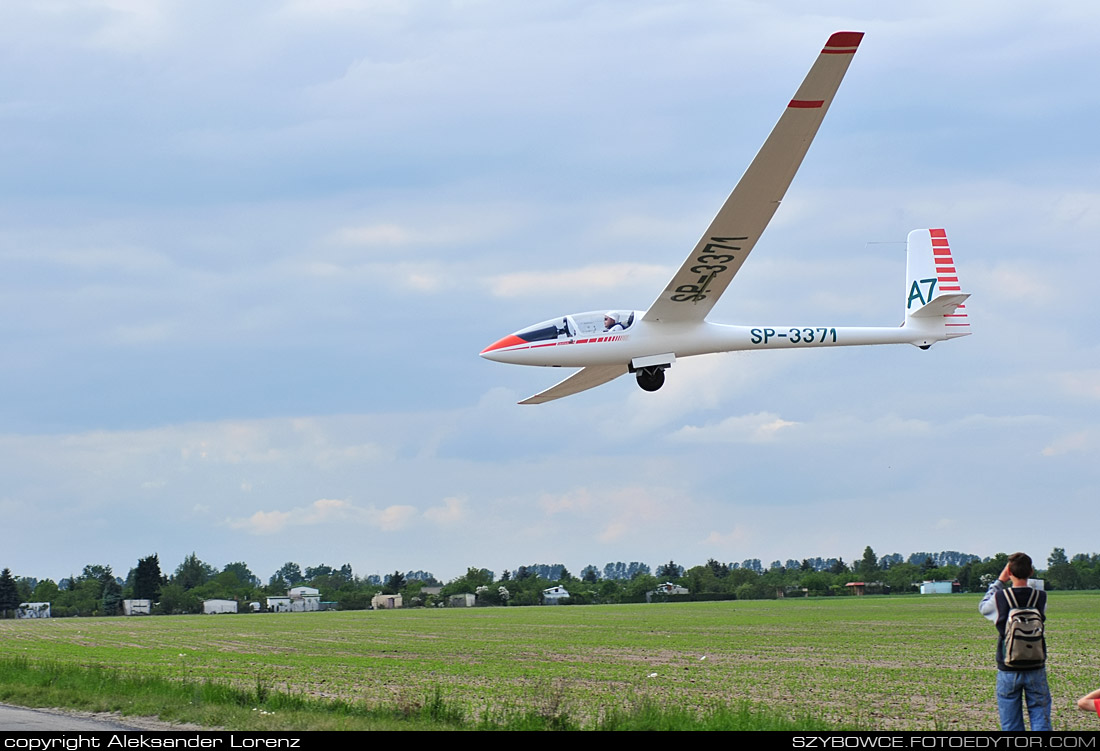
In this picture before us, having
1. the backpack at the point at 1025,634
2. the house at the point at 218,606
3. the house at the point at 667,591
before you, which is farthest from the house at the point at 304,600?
the backpack at the point at 1025,634

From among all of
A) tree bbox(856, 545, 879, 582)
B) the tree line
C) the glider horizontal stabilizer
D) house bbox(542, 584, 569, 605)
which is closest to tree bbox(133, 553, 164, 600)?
the tree line

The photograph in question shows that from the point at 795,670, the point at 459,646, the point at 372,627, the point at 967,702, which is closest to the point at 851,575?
the point at 372,627

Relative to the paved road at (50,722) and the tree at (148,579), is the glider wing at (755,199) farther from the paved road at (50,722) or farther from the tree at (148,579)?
the tree at (148,579)

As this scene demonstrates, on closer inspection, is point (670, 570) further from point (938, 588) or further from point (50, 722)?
point (50, 722)

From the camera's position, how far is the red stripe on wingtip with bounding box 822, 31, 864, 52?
15.6m

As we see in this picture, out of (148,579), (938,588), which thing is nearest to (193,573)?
(148,579)

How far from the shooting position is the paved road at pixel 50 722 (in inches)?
607

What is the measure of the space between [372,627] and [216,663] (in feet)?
132

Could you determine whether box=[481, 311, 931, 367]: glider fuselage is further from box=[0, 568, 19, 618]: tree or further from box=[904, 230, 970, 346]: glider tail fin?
box=[0, 568, 19, 618]: tree

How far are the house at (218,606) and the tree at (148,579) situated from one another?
7.08 m

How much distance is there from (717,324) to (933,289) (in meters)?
8.66

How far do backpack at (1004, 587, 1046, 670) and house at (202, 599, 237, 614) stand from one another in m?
133

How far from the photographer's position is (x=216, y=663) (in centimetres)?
4097
